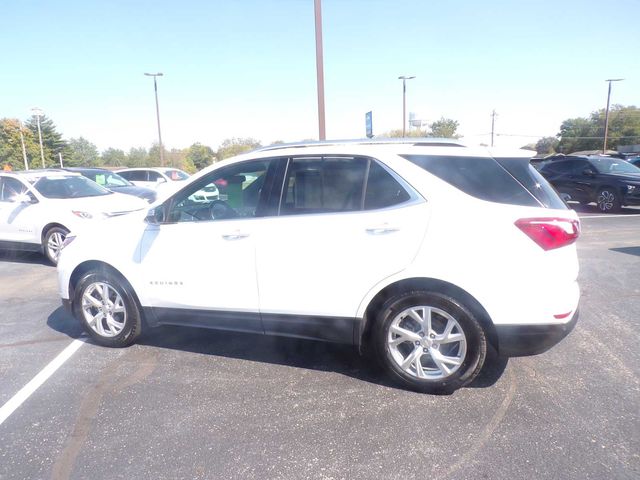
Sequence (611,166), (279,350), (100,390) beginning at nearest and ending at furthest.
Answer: (100,390), (279,350), (611,166)

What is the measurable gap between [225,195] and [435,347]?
6.84 feet

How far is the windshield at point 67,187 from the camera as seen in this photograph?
8.24 meters

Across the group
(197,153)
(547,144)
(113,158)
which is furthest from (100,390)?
(547,144)

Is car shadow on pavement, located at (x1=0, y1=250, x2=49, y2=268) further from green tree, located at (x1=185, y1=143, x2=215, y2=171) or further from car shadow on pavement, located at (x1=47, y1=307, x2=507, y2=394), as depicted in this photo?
green tree, located at (x1=185, y1=143, x2=215, y2=171)

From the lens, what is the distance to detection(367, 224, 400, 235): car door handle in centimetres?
313

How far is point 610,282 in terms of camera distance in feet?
19.3

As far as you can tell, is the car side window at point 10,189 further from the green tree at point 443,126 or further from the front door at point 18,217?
the green tree at point 443,126

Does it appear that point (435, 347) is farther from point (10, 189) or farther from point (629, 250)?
point (10, 189)

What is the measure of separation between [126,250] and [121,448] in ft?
5.72

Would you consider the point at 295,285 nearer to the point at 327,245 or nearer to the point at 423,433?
the point at 327,245

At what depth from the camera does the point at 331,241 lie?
3264 millimetres

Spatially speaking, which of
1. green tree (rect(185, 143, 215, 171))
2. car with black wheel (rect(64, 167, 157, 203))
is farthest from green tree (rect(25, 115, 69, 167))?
car with black wheel (rect(64, 167, 157, 203))

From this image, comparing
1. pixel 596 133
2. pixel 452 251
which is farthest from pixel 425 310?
pixel 596 133

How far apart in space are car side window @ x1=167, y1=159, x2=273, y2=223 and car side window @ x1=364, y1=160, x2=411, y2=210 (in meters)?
0.84
